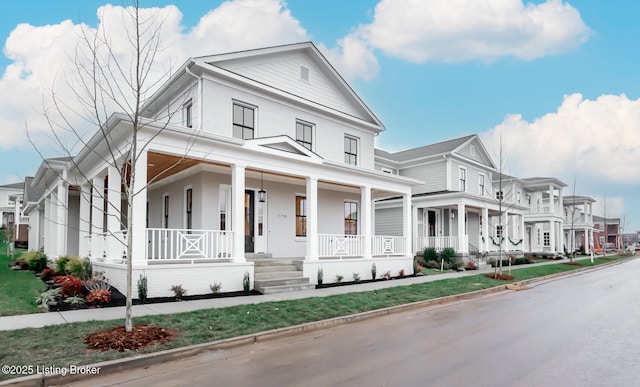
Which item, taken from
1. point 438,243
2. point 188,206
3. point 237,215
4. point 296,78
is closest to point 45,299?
point 237,215

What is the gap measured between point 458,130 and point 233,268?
2481 cm

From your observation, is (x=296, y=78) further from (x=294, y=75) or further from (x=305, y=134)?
(x=305, y=134)

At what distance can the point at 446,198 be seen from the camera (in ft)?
76.3

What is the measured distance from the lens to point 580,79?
70.3 ft

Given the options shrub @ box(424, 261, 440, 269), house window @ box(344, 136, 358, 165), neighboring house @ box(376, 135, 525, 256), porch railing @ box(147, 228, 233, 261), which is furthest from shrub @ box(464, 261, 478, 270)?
porch railing @ box(147, 228, 233, 261)

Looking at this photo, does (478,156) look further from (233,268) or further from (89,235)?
(89,235)

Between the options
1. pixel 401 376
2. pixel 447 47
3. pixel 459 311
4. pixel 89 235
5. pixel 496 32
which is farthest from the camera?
pixel 447 47

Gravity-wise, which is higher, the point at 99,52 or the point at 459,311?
the point at 99,52

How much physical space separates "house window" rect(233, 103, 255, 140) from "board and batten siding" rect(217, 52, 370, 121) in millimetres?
1265

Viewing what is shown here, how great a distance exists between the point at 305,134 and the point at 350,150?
2705 millimetres

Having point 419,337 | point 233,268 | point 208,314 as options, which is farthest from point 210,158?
point 419,337

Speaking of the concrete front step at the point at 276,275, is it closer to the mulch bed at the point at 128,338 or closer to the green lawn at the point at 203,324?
the green lawn at the point at 203,324

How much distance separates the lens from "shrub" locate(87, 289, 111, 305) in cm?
916

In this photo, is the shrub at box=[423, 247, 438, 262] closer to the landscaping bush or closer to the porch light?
the landscaping bush
